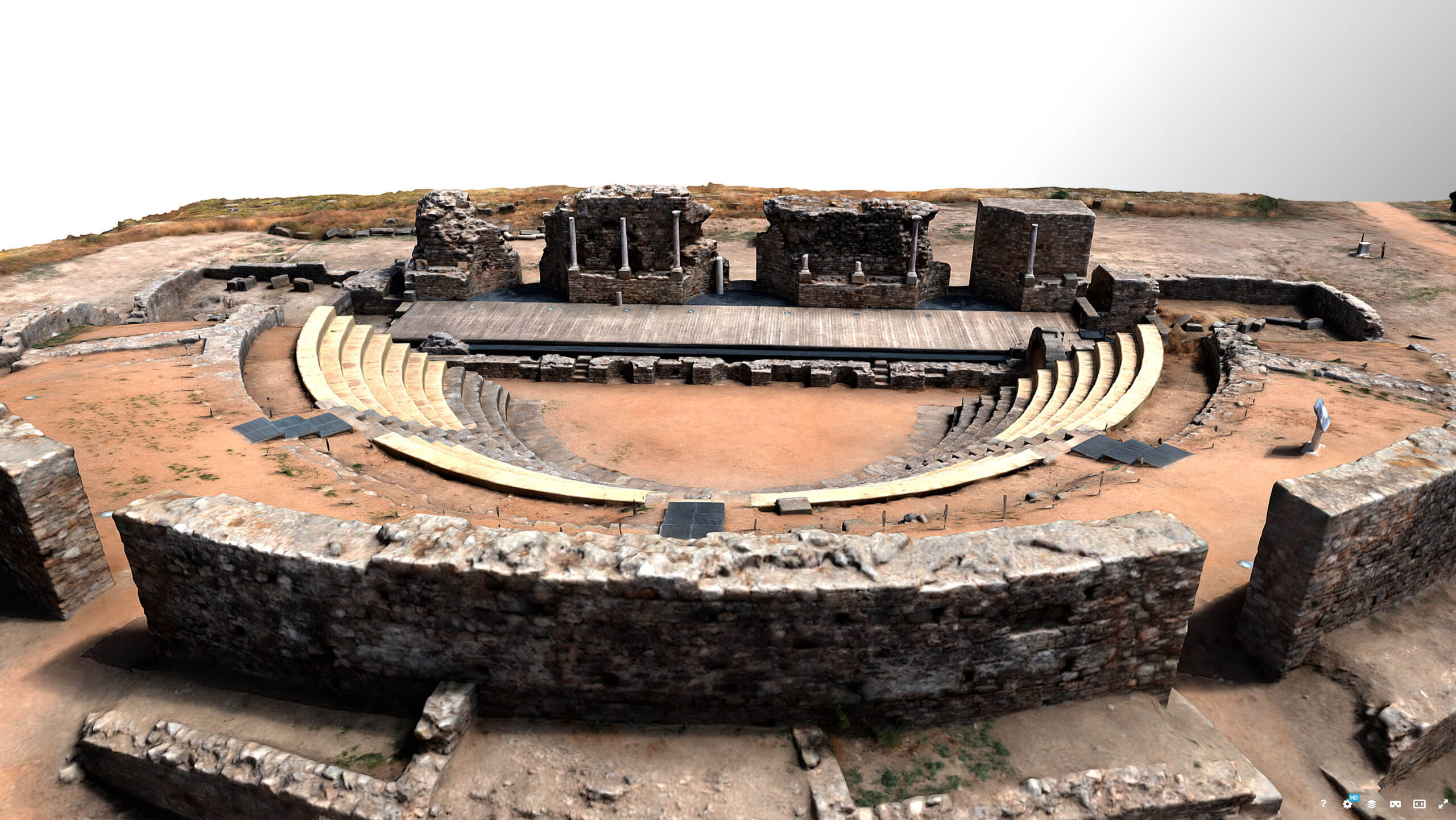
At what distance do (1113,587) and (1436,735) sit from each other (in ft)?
13.0

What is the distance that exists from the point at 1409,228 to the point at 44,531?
44620 millimetres

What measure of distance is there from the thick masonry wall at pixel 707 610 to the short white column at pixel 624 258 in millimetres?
16945

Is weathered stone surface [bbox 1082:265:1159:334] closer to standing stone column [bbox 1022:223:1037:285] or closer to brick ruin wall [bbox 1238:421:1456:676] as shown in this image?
standing stone column [bbox 1022:223:1037:285]

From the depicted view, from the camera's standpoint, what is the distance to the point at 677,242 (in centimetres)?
2452

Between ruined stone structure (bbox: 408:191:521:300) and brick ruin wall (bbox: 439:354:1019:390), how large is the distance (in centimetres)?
386

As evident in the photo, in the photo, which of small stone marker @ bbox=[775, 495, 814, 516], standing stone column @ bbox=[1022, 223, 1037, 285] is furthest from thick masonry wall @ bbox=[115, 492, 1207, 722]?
standing stone column @ bbox=[1022, 223, 1037, 285]

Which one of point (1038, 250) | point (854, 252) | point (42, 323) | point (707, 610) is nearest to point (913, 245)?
point (854, 252)

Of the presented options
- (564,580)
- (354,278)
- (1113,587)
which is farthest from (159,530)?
(354,278)

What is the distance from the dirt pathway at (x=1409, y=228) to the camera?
31.7 meters

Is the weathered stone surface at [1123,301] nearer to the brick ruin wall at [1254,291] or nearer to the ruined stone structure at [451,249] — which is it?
the brick ruin wall at [1254,291]

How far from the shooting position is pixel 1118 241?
33875 mm

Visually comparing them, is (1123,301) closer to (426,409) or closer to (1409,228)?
(426,409)

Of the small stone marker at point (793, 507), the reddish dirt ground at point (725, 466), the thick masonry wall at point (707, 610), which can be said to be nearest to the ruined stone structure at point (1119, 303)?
the reddish dirt ground at point (725, 466)

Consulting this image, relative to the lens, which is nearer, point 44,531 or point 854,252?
point 44,531
